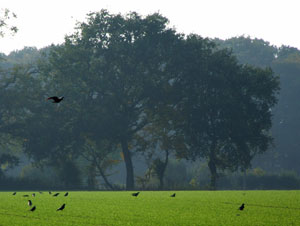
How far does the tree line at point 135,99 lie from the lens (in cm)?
5778

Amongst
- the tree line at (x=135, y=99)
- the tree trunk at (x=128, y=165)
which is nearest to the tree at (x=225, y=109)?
the tree line at (x=135, y=99)

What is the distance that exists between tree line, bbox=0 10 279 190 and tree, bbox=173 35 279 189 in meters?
0.11

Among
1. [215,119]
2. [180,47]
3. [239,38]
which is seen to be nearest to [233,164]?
[215,119]

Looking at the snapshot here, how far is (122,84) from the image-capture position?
60.4 meters

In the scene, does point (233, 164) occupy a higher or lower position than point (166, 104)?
lower

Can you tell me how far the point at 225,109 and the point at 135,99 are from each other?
1004cm

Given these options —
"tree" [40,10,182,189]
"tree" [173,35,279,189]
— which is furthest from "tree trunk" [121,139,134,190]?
"tree" [173,35,279,189]

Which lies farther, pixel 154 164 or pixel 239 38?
pixel 239 38

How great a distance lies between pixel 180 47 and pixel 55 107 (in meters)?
15.4

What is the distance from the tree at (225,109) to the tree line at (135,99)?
0.11 meters

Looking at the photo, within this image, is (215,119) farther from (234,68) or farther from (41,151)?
(41,151)

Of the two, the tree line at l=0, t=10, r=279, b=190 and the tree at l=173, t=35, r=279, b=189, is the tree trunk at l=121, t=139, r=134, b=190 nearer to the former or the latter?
the tree line at l=0, t=10, r=279, b=190

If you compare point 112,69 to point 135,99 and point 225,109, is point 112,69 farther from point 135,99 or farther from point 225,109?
point 225,109

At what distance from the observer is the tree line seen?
5778cm
